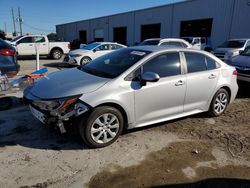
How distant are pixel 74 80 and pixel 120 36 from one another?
32349 mm

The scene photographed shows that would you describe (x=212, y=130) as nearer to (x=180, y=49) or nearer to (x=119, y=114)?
(x=180, y=49)

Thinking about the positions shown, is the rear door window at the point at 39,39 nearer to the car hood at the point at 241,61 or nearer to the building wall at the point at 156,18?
the car hood at the point at 241,61

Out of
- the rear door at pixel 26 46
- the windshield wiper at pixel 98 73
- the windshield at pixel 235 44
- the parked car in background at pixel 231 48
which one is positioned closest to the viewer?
the windshield wiper at pixel 98 73

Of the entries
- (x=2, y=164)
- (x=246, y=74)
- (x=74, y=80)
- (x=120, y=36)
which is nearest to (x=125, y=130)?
(x=74, y=80)

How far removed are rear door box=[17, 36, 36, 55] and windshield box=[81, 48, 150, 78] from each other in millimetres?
12973

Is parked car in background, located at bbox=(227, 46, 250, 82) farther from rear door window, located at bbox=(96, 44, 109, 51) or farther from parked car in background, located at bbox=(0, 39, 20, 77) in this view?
rear door window, located at bbox=(96, 44, 109, 51)

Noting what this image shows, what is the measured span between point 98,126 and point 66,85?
0.82 m

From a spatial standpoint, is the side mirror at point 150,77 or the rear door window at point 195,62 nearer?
the side mirror at point 150,77

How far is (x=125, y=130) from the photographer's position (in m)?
4.51

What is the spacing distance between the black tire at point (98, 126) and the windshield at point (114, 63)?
24.5 inches

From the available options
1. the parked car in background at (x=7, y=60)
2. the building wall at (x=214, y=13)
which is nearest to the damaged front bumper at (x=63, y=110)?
the parked car in background at (x=7, y=60)

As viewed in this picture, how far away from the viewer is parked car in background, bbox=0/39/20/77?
5578mm

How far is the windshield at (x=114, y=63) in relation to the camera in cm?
413

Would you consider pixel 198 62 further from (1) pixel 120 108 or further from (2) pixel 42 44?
(2) pixel 42 44
